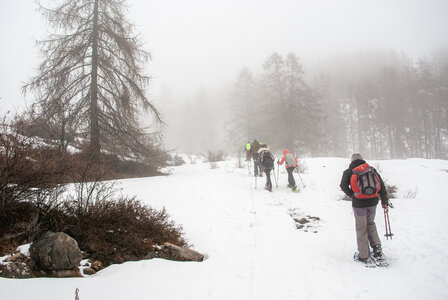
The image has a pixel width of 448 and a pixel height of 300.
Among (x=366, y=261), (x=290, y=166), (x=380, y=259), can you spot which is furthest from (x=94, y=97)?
(x=380, y=259)

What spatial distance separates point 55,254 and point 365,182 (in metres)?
5.33

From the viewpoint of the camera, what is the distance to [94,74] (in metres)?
9.88

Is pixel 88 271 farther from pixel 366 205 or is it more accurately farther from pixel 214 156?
pixel 214 156

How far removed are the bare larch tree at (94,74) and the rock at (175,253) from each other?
694cm

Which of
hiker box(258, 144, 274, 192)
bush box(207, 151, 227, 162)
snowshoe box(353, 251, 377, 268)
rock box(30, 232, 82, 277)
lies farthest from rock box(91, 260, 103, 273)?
bush box(207, 151, 227, 162)

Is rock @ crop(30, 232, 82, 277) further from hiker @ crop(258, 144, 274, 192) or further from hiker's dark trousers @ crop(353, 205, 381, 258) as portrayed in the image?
hiker @ crop(258, 144, 274, 192)

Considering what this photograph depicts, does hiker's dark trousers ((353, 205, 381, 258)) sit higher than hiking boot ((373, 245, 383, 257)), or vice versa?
hiker's dark trousers ((353, 205, 381, 258))

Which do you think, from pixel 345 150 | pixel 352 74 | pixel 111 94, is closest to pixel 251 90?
pixel 345 150

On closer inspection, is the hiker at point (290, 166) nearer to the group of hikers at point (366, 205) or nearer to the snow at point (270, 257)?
the snow at point (270, 257)

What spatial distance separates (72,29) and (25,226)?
10271 millimetres

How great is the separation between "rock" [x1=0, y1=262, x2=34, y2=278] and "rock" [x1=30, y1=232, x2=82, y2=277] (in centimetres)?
16

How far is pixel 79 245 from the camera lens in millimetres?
3629

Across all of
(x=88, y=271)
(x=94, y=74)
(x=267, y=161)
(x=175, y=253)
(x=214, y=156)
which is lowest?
(x=175, y=253)

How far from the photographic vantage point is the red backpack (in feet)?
14.3
